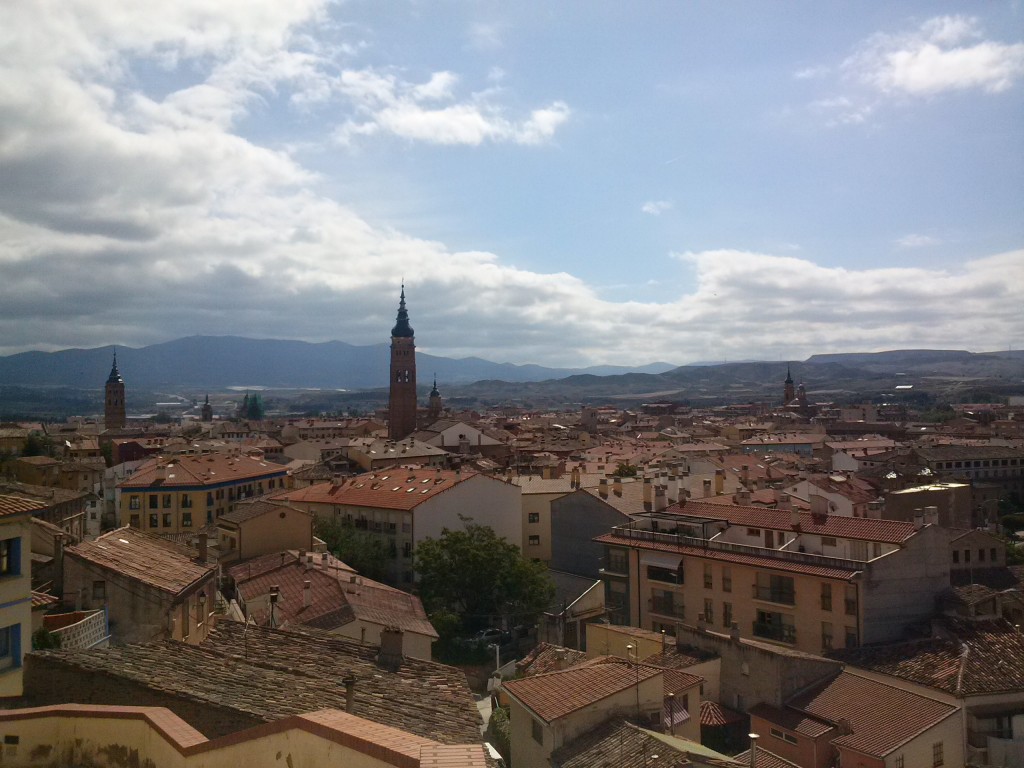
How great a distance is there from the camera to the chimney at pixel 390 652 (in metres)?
15.4

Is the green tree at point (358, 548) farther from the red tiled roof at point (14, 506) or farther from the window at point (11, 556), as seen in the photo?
the window at point (11, 556)

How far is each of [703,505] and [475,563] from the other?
10.6 metres

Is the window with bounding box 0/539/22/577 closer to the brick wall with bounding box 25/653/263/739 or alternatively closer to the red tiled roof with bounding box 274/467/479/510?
the brick wall with bounding box 25/653/263/739

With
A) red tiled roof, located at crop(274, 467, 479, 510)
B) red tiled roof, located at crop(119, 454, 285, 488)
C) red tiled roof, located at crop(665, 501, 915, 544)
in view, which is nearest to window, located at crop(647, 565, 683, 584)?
red tiled roof, located at crop(665, 501, 915, 544)

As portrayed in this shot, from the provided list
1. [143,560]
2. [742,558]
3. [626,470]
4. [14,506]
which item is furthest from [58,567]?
[626,470]

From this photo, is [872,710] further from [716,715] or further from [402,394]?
[402,394]

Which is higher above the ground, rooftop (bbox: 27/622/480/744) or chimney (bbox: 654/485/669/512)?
rooftop (bbox: 27/622/480/744)

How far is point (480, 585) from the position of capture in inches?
1576

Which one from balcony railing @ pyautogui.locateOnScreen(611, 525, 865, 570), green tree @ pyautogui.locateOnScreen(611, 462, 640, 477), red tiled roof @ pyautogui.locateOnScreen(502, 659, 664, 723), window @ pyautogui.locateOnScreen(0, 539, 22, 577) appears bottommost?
green tree @ pyautogui.locateOnScreen(611, 462, 640, 477)

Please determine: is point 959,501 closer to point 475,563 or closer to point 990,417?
point 475,563

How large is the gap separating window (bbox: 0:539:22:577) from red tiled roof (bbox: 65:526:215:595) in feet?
13.9

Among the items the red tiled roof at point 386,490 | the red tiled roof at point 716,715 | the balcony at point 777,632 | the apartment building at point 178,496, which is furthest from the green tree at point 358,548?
the red tiled roof at point 716,715

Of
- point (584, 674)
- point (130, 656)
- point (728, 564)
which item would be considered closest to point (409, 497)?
point (728, 564)

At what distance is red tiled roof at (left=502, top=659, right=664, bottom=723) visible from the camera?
18703mm
